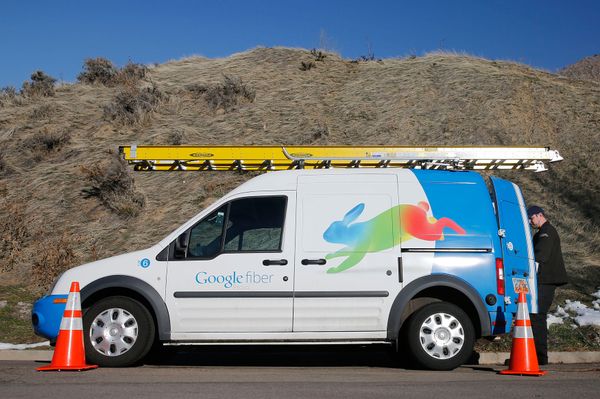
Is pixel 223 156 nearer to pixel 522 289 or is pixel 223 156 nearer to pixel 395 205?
pixel 395 205

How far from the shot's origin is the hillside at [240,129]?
16.8 meters

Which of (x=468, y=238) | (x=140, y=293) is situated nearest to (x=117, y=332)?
(x=140, y=293)

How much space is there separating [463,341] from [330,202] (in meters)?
2.01

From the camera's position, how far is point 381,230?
8.49 meters

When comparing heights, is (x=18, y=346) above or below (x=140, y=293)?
below

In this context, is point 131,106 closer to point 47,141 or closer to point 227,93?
point 47,141

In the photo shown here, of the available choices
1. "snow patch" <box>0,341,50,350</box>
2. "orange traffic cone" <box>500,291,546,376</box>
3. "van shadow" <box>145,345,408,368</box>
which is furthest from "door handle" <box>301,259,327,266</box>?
"snow patch" <box>0,341,50,350</box>

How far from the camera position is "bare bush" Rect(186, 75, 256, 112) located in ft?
79.6

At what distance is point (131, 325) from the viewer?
27.7 ft

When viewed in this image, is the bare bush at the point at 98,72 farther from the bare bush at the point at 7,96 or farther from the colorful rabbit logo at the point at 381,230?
the colorful rabbit logo at the point at 381,230

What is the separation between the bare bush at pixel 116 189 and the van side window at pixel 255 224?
950 centimetres

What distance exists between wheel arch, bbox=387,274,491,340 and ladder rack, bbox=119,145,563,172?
5.45ft

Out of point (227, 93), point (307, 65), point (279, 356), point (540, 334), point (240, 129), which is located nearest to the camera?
point (540, 334)

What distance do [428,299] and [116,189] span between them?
11.3m
